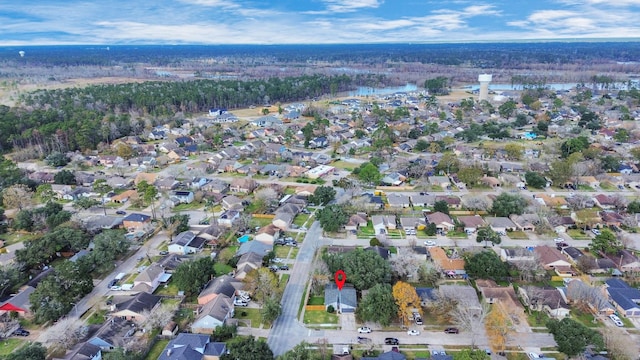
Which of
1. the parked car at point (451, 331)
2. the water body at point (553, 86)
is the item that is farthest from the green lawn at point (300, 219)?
the water body at point (553, 86)

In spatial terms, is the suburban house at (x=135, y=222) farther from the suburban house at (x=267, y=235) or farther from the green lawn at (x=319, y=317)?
the green lawn at (x=319, y=317)

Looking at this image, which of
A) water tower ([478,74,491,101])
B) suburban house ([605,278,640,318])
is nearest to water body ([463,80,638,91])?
water tower ([478,74,491,101])

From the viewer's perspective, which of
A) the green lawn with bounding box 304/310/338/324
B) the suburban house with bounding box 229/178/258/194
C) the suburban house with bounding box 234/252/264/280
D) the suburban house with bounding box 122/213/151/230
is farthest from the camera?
the suburban house with bounding box 229/178/258/194

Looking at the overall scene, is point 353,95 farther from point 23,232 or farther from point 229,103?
point 23,232

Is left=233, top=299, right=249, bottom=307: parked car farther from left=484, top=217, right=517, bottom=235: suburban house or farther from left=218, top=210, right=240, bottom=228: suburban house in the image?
left=484, top=217, right=517, bottom=235: suburban house

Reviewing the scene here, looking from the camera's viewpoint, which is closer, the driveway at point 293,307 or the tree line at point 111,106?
the driveway at point 293,307

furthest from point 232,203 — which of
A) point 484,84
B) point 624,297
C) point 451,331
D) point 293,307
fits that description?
point 484,84
